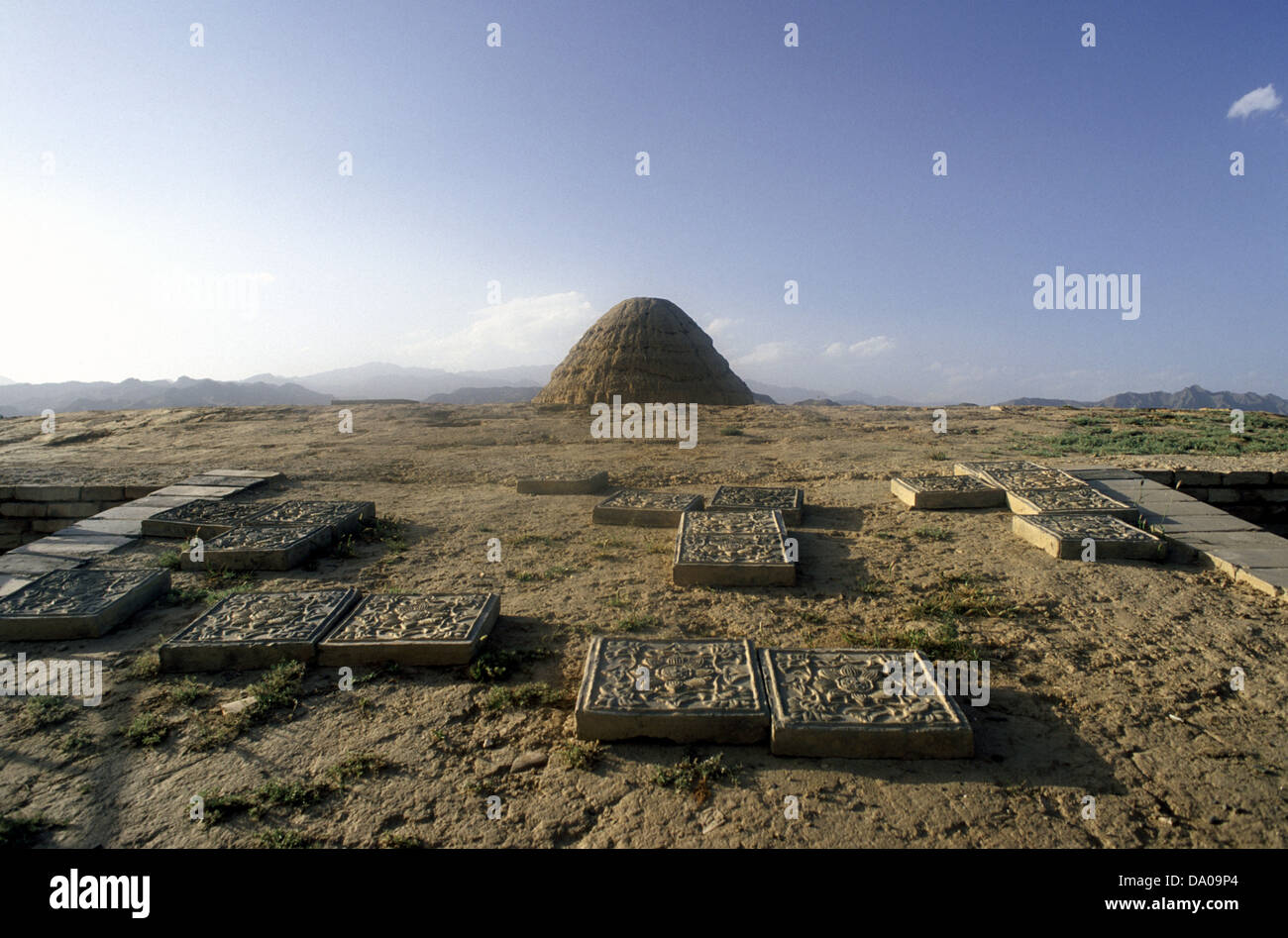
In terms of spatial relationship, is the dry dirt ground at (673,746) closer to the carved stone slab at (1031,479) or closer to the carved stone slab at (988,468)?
the carved stone slab at (1031,479)

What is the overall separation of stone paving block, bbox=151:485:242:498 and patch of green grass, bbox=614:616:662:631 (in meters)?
4.82

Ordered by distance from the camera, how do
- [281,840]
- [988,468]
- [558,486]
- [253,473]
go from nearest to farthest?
1. [281,840]
2. [988,468]
3. [558,486]
4. [253,473]

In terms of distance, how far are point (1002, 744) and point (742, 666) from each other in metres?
1.05

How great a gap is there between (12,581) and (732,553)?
463 cm

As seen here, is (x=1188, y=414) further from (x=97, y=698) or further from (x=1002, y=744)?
(x=97, y=698)

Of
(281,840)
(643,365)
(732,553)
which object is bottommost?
(281,840)

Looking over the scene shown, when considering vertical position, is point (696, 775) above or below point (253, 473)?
below

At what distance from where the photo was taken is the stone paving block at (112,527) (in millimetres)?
5336

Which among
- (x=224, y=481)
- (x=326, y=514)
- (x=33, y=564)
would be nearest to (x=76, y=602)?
(x=33, y=564)

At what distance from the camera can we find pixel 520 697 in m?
2.87

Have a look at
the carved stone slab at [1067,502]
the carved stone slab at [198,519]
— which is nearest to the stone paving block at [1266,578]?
the carved stone slab at [1067,502]

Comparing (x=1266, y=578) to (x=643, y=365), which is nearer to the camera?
(x=1266, y=578)

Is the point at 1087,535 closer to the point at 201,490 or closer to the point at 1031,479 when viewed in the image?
the point at 1031,479

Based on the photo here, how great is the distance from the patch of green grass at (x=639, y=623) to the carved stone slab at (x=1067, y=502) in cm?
340
